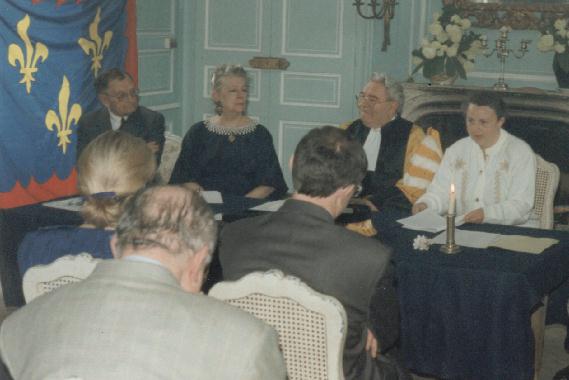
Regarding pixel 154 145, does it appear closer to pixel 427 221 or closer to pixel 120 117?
pixel 120 117

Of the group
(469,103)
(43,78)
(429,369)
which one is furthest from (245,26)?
(429,369)

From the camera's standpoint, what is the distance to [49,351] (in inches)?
67.2

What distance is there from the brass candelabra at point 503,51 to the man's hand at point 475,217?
98.5 inches

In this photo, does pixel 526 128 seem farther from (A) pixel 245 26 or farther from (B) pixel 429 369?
(B) pixel 429 369

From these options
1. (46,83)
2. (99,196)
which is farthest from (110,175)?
(46,83)

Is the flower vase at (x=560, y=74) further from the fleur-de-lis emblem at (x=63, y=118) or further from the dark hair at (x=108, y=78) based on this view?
the fleur-de-lis emblem at (x=63, y=118)

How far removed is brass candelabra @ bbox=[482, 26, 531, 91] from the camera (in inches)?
256

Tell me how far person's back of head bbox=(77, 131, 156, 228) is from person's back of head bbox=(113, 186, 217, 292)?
106cm

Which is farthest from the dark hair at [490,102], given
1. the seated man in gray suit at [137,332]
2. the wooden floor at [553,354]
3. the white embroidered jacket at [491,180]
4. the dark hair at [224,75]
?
the seated man in gray suit at [137,332]

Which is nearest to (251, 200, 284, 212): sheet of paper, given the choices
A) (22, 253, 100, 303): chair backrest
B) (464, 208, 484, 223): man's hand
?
(464, 208, 484, 223): man's hand

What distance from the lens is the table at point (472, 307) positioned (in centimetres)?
343

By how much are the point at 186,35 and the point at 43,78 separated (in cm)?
184

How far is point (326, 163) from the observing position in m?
2.88

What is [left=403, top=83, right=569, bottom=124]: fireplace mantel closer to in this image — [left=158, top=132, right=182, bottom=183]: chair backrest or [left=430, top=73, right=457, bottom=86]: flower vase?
[left=430, top=73, right=457, bottom=86]: flower vase
